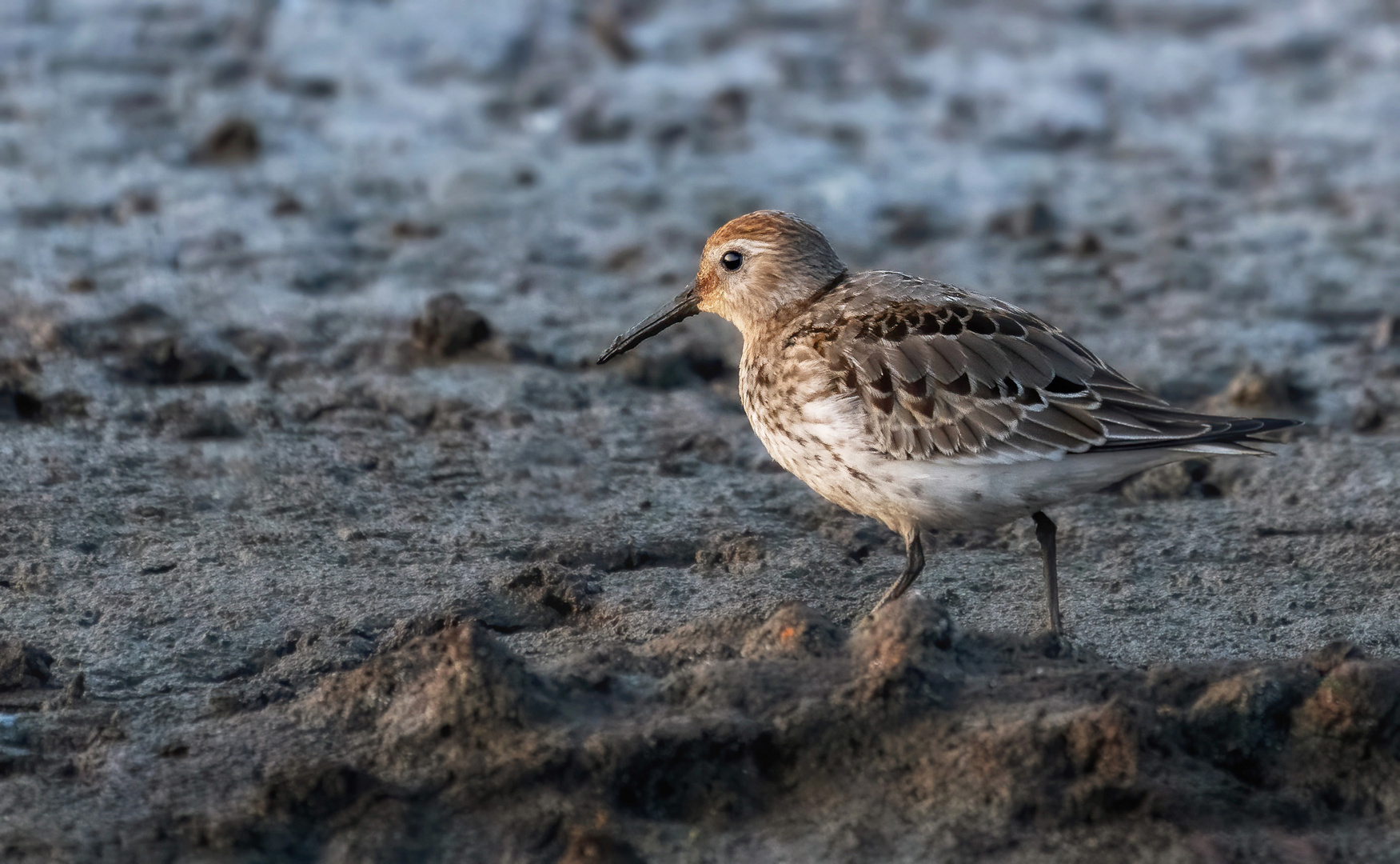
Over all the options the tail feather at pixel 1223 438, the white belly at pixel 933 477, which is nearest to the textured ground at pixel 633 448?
the white belly at pixel 933 477

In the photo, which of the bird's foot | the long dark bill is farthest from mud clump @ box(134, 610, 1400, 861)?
the long dark bill

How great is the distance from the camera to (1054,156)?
831 cm

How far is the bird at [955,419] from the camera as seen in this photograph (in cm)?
393

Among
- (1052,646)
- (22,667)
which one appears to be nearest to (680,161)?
(1052,646)

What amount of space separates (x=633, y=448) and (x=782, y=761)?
2.18 metres

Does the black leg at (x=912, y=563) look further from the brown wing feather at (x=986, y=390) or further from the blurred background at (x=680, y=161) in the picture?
the blurred background at (x=680, y=161)

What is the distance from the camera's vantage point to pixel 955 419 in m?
4.02

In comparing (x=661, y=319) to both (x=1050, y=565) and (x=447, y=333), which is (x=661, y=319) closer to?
(x=447, y=333)

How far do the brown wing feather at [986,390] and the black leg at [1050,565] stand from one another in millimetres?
242

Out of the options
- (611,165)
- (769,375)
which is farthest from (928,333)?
(611,165)

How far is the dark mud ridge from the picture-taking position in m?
2.99

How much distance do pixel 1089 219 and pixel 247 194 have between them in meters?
4.06

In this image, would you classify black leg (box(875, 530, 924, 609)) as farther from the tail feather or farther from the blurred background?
the blurred background

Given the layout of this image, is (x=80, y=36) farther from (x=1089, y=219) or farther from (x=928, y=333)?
(x=928, y=333)
